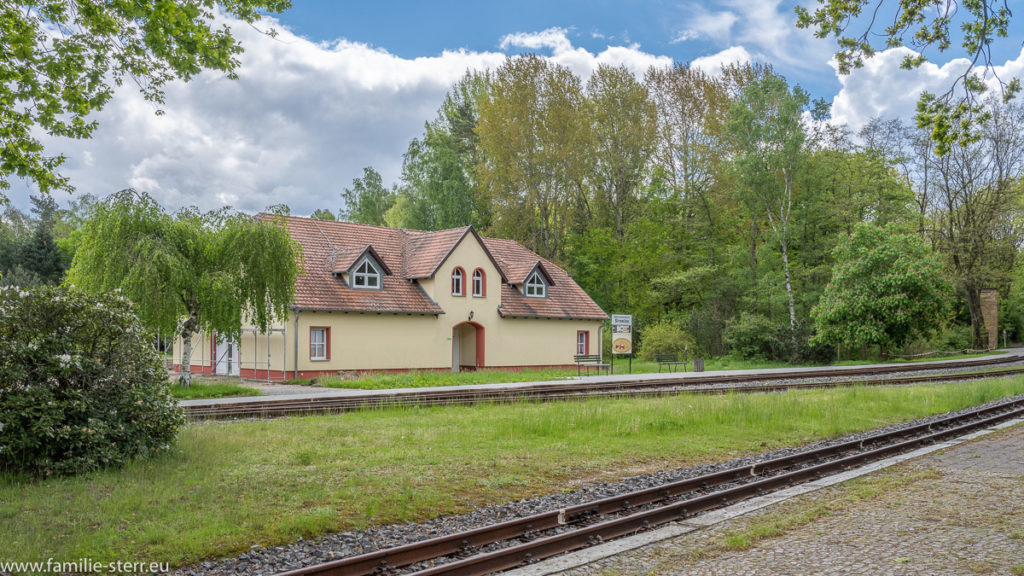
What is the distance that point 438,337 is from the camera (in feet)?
109

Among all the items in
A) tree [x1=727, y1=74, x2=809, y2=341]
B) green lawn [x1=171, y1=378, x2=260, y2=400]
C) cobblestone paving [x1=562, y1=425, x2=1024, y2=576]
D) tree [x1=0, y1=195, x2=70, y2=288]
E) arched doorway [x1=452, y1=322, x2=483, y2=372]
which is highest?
tree [x1=727, y1=74, x2=809, y2=341]

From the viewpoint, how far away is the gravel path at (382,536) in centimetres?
653

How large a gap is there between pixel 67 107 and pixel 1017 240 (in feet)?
191

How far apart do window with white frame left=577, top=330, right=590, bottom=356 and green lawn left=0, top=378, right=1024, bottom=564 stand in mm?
20769

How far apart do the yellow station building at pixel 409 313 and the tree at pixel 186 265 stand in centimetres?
372

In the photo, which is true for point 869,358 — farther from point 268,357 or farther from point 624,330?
point 268,357

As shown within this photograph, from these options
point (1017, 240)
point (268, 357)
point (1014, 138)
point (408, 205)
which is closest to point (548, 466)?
point (268, 357)

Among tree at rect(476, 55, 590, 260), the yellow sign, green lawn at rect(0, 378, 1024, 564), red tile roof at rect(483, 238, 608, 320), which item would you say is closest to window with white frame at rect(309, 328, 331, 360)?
red tile roof at rect(483, 238, 608, 320)

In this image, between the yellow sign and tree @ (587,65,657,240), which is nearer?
the yellow sign

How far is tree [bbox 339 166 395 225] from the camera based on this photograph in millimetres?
63312

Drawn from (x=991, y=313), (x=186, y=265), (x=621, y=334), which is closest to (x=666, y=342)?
(x=621, y=334)

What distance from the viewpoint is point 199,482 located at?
9219 mm

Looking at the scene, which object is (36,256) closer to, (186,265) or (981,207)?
(186,265)

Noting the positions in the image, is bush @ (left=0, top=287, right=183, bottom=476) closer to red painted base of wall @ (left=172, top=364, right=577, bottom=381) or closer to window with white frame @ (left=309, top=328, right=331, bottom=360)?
red painted base of wall @ (left=172, top=364, right=577, bottom=381)
